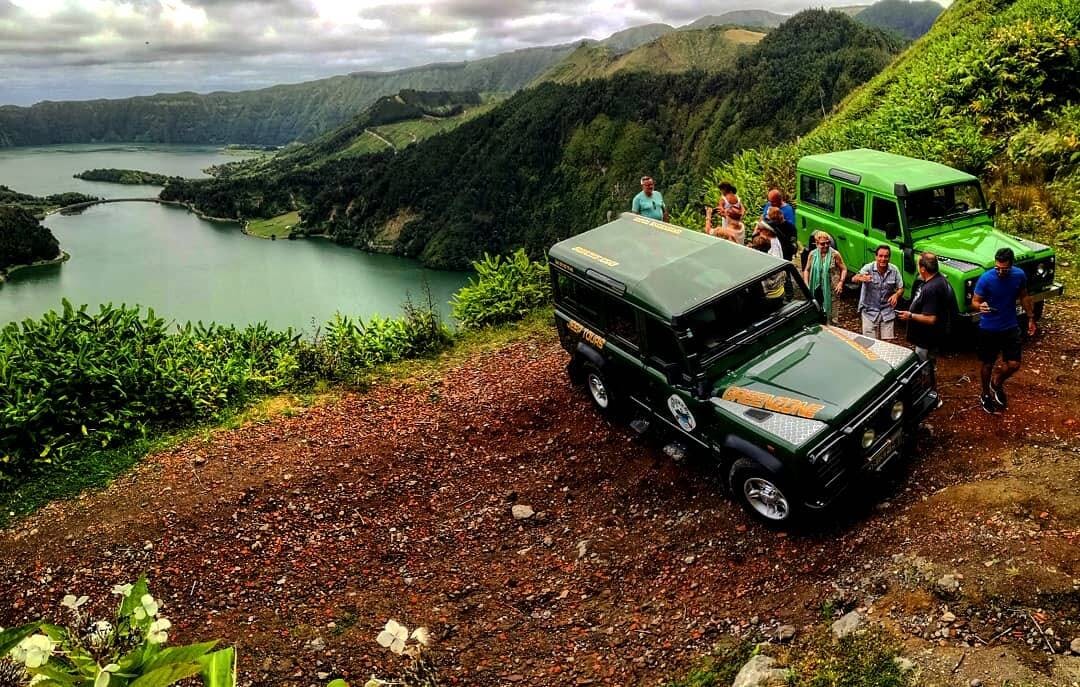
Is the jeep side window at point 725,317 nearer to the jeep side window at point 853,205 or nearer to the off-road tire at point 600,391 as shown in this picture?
the off-road tire at point 600,391

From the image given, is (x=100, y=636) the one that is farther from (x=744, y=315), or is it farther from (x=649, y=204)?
(x=649, y=204)

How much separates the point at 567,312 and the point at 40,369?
26.4 feet

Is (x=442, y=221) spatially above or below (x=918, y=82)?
below

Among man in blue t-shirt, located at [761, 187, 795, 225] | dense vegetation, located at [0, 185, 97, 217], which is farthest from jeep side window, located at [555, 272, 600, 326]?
dense vegetation, located at [0, 185, 97, 217]

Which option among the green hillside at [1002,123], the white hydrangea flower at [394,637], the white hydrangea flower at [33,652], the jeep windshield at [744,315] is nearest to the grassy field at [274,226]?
the green hillside at [1002,123]

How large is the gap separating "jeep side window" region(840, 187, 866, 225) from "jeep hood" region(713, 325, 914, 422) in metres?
3.87

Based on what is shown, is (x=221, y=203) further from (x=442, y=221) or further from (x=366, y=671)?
(x=366, y=671)

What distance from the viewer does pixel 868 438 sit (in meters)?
6.44

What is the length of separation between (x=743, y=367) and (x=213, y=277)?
394ft

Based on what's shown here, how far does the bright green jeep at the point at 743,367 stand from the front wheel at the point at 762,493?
0.04ft

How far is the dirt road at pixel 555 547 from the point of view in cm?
542

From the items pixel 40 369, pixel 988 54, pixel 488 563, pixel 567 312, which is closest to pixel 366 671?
pixel 488 563

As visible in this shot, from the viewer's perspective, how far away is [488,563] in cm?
716

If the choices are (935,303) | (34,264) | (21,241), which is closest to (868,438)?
(935,303)
